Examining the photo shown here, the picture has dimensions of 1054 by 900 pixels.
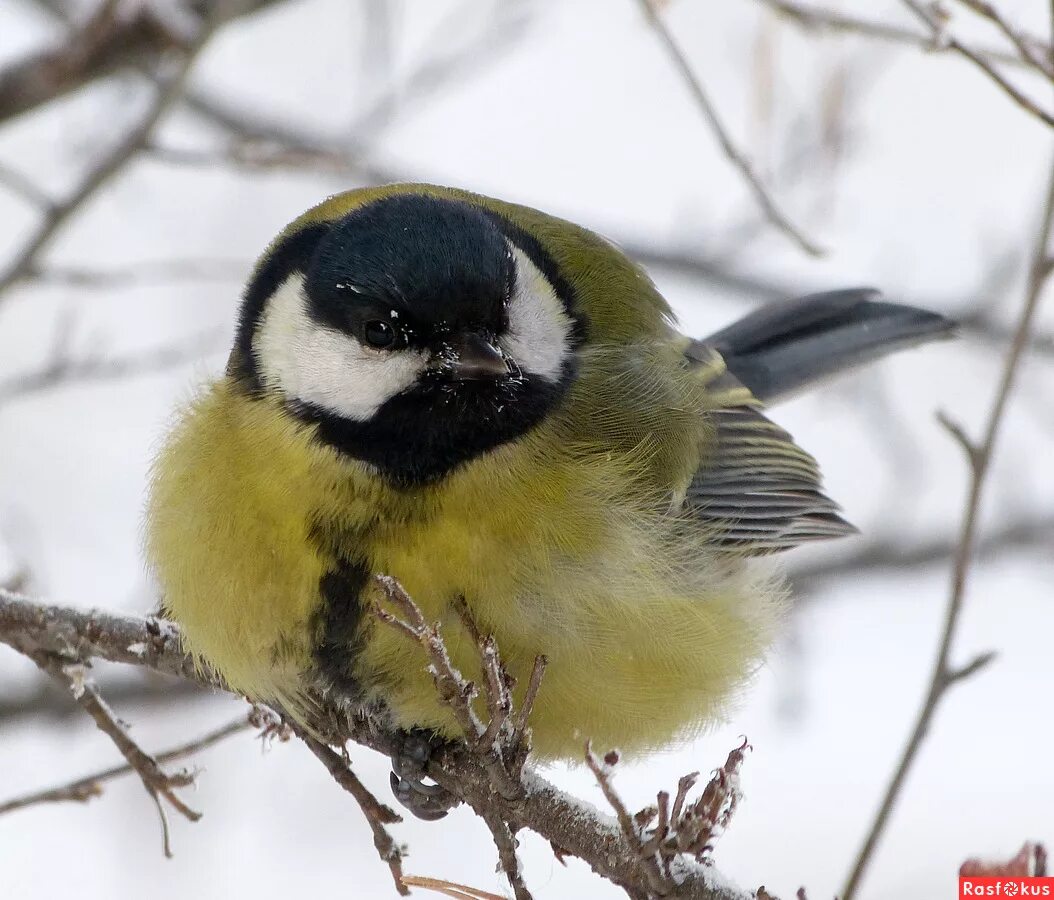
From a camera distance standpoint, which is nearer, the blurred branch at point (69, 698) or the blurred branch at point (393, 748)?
the blurred branch at point (393, 748)

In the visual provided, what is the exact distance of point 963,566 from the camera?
1.98 meters

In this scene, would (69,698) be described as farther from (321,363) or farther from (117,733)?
(321,363)

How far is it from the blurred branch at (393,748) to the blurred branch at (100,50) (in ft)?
4.84

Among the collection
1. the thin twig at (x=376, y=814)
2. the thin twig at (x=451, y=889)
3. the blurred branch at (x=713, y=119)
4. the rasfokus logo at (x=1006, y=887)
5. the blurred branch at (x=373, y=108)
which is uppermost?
the blurred branch at (x=373, y=108)

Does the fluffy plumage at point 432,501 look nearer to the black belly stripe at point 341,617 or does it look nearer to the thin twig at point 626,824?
the black belly stripe at point 341,617

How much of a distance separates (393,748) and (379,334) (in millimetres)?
735

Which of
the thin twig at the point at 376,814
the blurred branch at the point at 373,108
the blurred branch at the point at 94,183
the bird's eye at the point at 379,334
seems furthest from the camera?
the blurred branch at the point at 373,108

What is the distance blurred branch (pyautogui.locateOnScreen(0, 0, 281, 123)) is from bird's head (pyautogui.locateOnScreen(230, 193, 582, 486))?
3.43ft

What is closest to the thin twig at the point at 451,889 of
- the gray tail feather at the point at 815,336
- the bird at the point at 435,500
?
the bird at the point at 435,500

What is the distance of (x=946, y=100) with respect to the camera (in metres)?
7.45

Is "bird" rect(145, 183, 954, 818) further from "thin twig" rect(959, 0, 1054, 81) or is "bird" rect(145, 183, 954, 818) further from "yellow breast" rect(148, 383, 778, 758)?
"thin twig" rect(959, 0, 1054, 81)

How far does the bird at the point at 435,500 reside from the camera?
2.19m

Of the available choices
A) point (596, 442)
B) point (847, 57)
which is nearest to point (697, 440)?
point (596, 442)

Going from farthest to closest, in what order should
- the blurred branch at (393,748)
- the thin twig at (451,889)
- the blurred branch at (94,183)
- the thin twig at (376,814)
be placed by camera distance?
the blurred branch at (94,183)
the thin twig at (376,814)
the blurred branch at (393,748)
the thin twig at (451,889)
